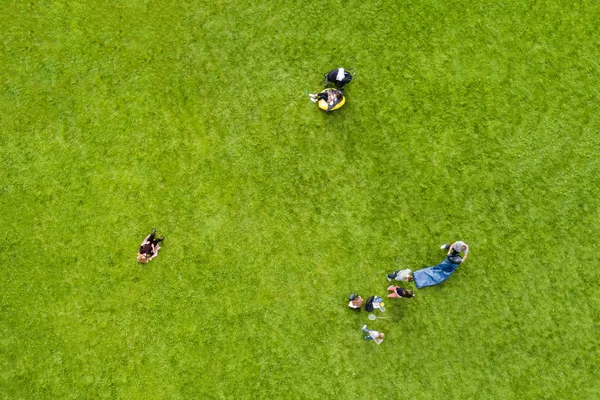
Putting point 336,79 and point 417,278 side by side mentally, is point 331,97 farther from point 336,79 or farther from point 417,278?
point 417,278

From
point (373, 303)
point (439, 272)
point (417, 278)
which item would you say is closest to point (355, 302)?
point (373, 303)

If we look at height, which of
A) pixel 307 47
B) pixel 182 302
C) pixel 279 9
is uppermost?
pixel 279 9

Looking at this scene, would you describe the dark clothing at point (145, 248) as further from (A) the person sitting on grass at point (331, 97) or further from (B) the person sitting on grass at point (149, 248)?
(A) the person sitting on grass at point (331, 97)

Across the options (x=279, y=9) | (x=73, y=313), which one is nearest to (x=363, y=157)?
(x=279, y=9)

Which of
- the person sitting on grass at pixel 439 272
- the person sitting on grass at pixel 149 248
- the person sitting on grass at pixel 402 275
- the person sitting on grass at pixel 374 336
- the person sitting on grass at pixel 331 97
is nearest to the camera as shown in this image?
the person sitting on grass at pixel 439 272

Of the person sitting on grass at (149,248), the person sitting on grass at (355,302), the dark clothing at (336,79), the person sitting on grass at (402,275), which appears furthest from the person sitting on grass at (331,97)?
the person sitting on grass at (149,248)

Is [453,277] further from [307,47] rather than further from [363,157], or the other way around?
[307,47]

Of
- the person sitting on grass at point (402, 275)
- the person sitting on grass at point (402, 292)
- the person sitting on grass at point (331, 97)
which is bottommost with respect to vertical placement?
the person sitting on grass at point (402, 292)
